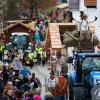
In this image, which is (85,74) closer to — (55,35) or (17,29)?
(55,35)

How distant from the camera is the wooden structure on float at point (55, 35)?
2962cm

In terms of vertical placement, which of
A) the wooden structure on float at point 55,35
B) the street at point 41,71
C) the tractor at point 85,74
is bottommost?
the street at point 41,71

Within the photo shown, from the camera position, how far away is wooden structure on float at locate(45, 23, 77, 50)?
29.6 meters

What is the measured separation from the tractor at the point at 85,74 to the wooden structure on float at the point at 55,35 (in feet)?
33.0

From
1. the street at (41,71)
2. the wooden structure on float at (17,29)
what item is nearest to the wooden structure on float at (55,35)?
the street at (41,71)

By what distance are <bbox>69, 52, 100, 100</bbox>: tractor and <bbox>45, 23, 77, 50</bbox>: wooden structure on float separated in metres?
10.1

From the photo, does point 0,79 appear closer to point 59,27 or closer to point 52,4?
point 59,27

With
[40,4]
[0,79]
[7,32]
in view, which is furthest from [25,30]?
[40,4]

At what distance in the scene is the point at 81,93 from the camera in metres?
17.7

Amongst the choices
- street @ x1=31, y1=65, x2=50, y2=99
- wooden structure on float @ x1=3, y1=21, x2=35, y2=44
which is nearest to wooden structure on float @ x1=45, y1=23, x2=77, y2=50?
street @ x1=31, y1=65, x2=50, y2=99

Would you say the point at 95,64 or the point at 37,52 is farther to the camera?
the point at 37,52

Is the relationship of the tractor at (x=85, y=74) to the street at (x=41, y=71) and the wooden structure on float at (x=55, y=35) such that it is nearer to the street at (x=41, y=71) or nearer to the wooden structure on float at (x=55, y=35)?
the street at (x=41, y=71)

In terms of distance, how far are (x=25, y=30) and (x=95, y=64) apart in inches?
1137

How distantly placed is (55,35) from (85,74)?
13.4 meters
